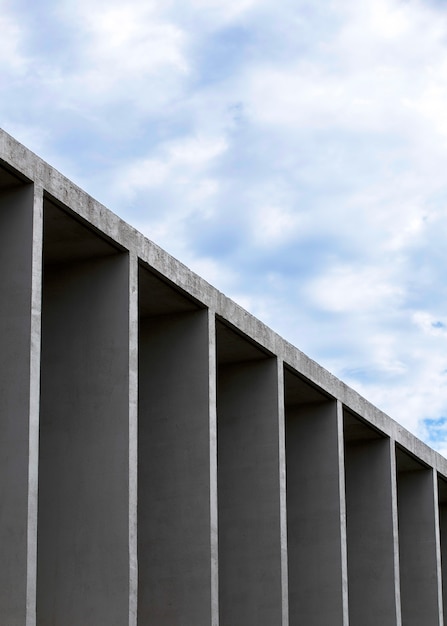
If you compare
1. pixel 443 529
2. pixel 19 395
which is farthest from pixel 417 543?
pixel 19 395

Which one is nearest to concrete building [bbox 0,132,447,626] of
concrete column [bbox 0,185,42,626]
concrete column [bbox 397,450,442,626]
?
concrete column [bbox 0,185,42,626]

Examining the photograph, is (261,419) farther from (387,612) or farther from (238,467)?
(387,612)

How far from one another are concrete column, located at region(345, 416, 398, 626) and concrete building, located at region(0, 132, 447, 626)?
0.11 ft

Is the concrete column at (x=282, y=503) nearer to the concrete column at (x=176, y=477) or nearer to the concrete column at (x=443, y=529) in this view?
the concrete column at (x=176, y=477)

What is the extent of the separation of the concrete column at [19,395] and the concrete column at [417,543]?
50.7 feet

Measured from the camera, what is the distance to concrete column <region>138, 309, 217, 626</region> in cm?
2012

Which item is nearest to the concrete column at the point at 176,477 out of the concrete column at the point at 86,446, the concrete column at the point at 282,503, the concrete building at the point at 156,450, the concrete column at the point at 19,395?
the concrete building at the point at 156,450

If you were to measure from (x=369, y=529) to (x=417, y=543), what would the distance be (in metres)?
3.00

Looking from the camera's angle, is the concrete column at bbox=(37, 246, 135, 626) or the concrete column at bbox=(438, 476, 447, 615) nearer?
the concrete column at bbox=(37, 246, 135, 626)

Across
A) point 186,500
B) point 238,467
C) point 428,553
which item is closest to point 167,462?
point 186,500

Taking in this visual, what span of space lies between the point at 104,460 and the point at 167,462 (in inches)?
116

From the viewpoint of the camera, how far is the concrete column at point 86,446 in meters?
17.6

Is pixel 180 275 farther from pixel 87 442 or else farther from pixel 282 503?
pixel 282 503

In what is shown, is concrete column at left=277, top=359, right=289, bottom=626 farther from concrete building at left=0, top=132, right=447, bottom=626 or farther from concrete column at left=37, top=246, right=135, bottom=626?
concrete column at left=37, top=246, right=135, bottom=626
